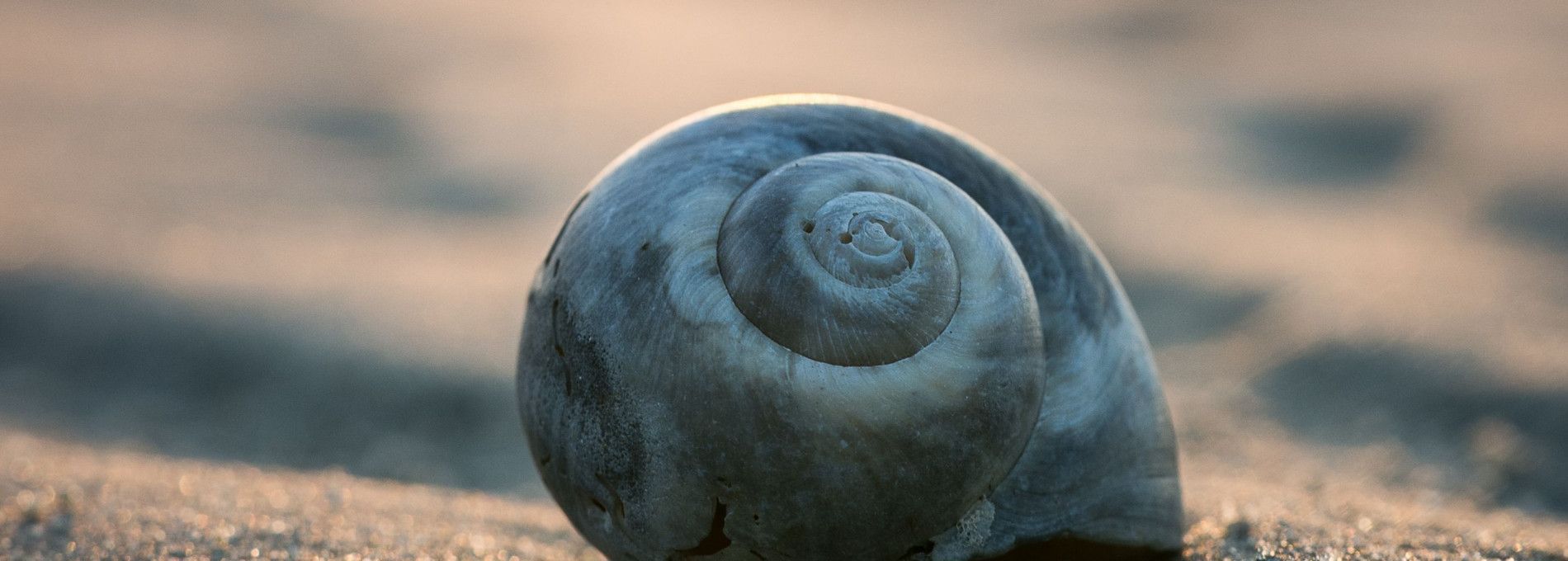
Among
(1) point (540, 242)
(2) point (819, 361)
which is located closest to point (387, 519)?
(2) point (819, 361)

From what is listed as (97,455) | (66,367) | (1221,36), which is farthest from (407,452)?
(1221,36)

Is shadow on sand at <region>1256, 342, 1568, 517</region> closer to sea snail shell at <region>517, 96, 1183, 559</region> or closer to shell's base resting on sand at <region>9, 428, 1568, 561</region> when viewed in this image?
shell's base resting on sand at <region>9, 428, 1568, 561</region>

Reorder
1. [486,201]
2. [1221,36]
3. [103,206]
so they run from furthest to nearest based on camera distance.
A: 1. [1221,36]
2. [486,201]
3. [103,206]

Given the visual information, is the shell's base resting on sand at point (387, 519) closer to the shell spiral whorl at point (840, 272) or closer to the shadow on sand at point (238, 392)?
the shadow on sand at point (238, 392)

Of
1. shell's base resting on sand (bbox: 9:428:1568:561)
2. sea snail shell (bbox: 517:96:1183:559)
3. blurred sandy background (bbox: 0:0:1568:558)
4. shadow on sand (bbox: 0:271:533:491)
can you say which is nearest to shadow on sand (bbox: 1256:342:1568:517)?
blurred sandy background (bbox: 0:0:1568:558)

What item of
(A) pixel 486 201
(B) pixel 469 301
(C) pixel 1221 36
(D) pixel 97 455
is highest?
(C) pixel 1221 36

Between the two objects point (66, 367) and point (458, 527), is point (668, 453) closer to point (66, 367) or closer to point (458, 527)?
point (458, 527)

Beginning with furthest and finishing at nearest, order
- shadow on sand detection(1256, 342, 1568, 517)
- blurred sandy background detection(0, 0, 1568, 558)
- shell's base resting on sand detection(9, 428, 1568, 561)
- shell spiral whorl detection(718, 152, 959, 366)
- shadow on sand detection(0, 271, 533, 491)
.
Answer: shadow on sand detection(0, 271, 533, 491) → shadow on sand detection(1256, 342, 1568, 517) → blurred sandy background detection(0, 0, 1568, 558) → shell's base resting on sand detection(9, 428, 1568, 561) → shell spiral whorl detection(718, 152, 959, 366)
